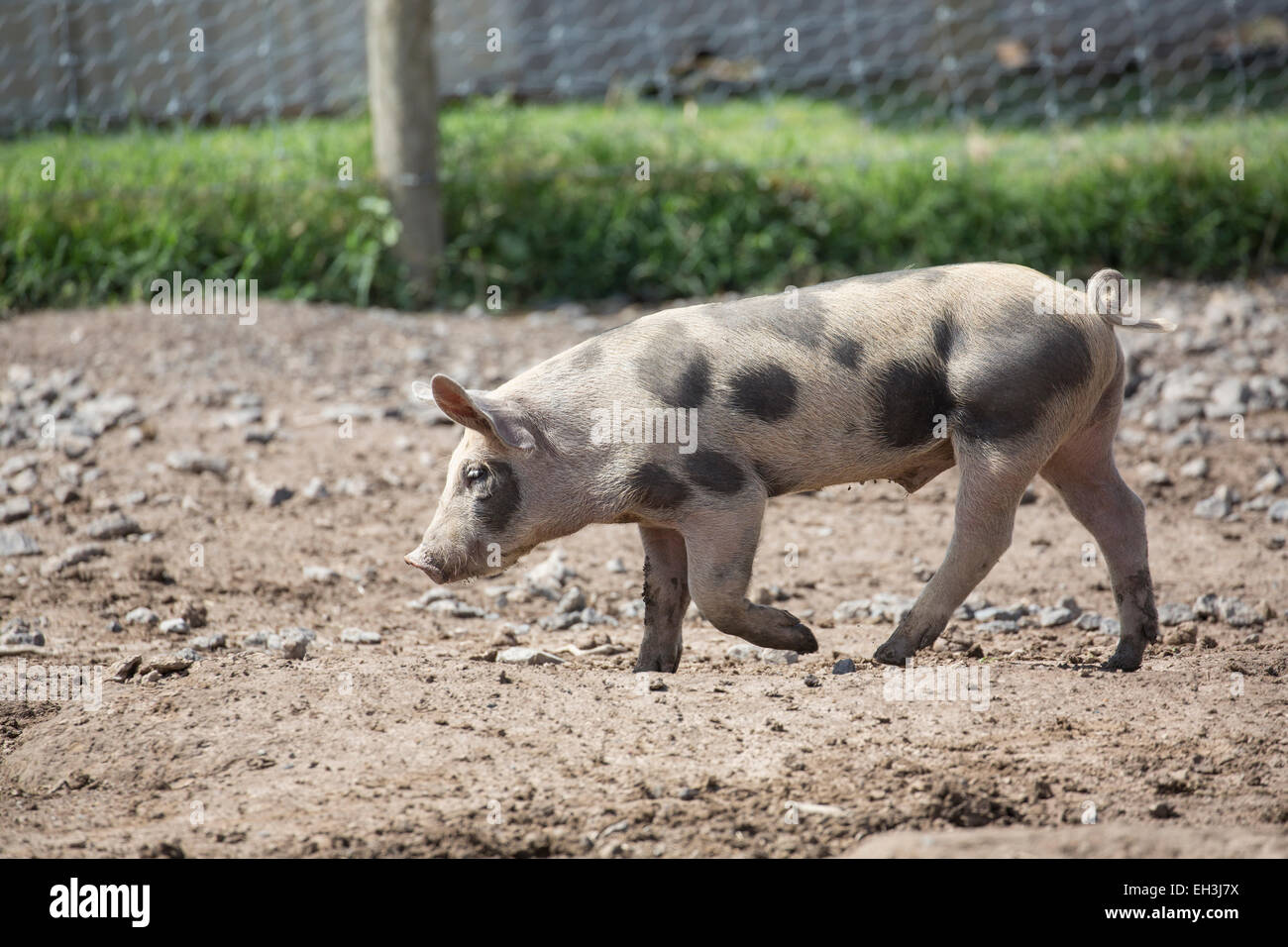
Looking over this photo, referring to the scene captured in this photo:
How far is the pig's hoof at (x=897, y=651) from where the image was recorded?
13.5ft

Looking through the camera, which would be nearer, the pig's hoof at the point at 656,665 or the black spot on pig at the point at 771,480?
the black spot on pig at the point at 771,480

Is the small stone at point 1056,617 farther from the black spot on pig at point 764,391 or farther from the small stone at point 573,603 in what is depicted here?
the small stone at point 573,603

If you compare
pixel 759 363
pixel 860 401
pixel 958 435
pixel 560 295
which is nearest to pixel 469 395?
pixel 759 363

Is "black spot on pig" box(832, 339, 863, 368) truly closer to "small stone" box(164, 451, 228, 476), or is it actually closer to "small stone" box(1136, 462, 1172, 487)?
"small stone" box(1136, 462, 1172, 487)

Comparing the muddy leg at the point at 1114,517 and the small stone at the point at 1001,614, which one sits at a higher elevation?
the muddy leg at the point at 1114,517

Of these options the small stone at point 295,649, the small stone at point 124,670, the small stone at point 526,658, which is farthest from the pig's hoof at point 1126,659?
the small stone at point 124,670

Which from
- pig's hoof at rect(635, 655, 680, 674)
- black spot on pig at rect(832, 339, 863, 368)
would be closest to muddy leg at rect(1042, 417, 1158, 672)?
black spot on pig at rect(832, 339, 863, 368)

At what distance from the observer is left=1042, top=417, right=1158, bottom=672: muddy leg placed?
4.30m

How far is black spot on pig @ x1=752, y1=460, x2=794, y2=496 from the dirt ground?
543 millimetres

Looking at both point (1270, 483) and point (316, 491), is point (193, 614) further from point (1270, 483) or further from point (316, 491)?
point (1270, 483)

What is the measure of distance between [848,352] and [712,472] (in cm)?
53

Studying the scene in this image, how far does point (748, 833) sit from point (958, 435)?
1.48 metres
